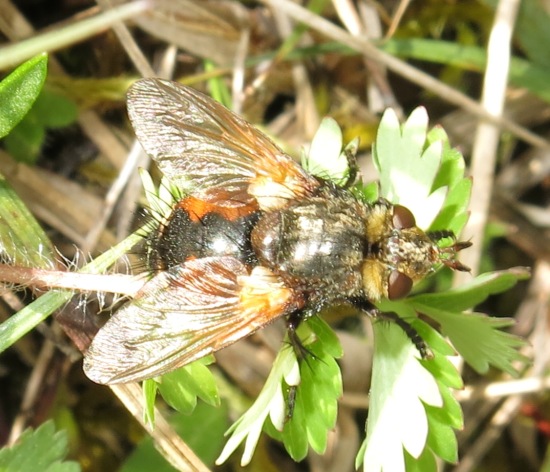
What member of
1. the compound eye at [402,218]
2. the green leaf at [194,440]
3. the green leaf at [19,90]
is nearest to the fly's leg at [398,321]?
the compound eye at [402,218]

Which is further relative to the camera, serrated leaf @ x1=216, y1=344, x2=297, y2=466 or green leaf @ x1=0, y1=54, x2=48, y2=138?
green leaf @ x1=0, y1=54, x2=48, y2=138

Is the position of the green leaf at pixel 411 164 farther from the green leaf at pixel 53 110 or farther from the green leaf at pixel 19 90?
the green leaf at pixel 53 110

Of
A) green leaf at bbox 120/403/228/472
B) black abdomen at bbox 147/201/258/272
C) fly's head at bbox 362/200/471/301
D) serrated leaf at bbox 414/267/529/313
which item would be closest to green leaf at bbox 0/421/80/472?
green leaf at bbox 120/403/228/472

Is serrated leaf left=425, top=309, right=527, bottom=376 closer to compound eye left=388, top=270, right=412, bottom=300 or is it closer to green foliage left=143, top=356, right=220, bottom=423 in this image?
compound eye left=388, top=270, right=412, bottom=300

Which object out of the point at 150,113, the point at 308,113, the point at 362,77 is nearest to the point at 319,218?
the point at 150,113

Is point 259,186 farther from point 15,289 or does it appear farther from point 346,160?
point 15,289

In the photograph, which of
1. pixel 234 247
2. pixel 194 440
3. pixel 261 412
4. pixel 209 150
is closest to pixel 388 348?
pixel 261 412
